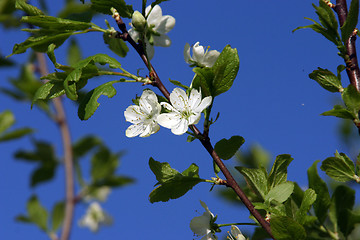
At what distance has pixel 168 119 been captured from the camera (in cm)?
110

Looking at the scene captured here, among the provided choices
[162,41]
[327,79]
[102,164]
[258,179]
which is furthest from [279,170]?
[102,164]

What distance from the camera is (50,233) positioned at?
3270 mm

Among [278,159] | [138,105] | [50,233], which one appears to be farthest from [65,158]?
[278,159]

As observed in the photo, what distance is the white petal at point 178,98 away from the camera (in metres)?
1.08

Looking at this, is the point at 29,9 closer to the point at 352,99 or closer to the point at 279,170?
the point at 279,170

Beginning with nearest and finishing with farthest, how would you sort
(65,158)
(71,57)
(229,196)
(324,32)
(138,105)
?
1. (138,105)
2. (324,32)
3. (229,196)
4. (65,158)
5. (71,57)

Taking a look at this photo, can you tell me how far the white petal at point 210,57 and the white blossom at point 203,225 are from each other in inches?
16.1

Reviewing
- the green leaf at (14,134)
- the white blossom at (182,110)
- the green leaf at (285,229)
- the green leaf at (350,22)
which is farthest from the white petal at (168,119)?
the green leaf at (14,134)

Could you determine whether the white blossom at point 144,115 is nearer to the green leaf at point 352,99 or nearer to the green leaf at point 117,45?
the green leaf at point 117,45

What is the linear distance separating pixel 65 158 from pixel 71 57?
84 centimetres

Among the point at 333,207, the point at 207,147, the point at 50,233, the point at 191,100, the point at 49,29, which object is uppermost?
the point at 49,29

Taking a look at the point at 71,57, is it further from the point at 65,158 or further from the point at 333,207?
the point at 333,207

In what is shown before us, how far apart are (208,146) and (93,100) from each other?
0.32 metres

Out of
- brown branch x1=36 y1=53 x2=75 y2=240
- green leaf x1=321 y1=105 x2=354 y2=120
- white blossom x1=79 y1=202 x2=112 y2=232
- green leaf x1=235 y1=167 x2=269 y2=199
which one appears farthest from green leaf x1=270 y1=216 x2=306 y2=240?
white blossom x1=79 y1=202 x2=112 y2=232
